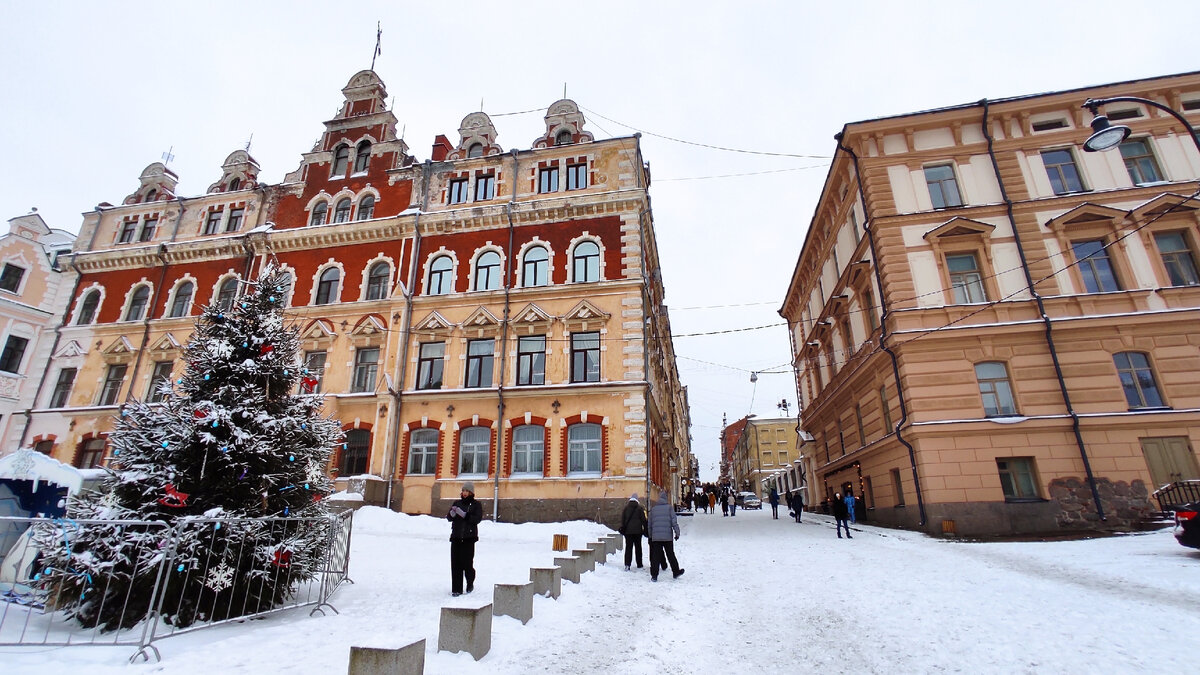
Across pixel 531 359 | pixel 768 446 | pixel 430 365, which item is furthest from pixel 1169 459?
pixel 768 446

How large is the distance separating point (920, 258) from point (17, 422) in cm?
4442

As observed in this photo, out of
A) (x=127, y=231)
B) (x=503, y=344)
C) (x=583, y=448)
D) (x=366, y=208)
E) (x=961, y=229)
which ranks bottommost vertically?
(x=583, y=448)

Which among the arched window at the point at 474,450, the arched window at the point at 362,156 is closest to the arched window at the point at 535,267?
the arched window at the point at 474,450

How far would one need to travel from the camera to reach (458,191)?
90.5 feet

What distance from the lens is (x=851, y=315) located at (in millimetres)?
25141

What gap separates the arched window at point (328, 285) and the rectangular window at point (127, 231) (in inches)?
574

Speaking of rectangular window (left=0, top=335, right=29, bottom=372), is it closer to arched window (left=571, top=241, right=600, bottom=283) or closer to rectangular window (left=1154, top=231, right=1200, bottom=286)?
arched window (left=571, top=241, right=600, bottom=283)

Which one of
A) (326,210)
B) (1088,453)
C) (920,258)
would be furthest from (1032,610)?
(326,210)

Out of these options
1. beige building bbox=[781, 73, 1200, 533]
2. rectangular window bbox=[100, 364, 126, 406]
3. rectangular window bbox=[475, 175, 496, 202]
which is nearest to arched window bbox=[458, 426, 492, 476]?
rectangular window bbox=[475, 175, 496, 202]

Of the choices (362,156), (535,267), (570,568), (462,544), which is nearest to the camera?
(462,544)

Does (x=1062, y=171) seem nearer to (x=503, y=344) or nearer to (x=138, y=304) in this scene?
(x=503, y=344)

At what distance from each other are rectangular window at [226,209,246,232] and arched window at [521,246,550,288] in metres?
18.1

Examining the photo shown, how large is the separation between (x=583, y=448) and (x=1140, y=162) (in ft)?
81.8

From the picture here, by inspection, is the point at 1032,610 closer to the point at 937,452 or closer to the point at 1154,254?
the point at 937,452
